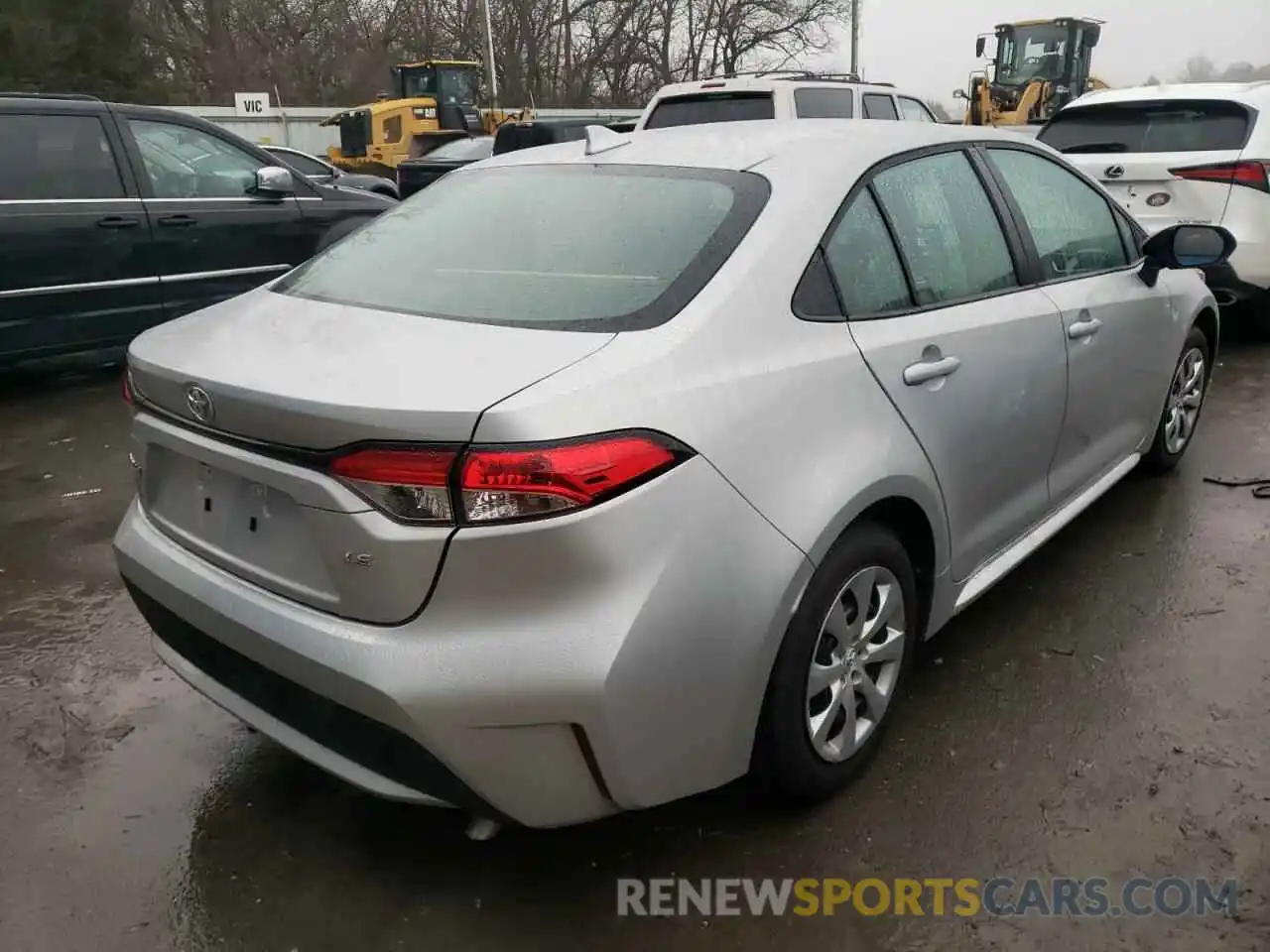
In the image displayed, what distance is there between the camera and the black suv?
18.4ft

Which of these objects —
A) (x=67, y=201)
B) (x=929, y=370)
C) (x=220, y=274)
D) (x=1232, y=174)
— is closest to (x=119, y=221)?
(x=67, y=201)

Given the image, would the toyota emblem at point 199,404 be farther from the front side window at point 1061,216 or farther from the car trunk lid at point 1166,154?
the car trunk lid at point 1166,154

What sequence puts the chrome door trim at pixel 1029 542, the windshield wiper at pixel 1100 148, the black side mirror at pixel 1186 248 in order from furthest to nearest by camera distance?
1. the windshield wiper at pixel 1100 148
2. the black side mirror at pixel 1186 248
3. the chrome door trim at pixel 1029 542

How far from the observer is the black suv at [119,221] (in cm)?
559

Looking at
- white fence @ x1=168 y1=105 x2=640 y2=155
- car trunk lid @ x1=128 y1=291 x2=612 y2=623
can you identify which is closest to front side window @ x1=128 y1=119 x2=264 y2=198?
car trunk lid @ x1=128 y1=291 x2=612 y2=623

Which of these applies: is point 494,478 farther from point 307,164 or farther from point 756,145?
point 307,164

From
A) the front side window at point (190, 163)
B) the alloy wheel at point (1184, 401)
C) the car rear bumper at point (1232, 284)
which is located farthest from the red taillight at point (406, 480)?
the car rear bumper at point (1232, 284)

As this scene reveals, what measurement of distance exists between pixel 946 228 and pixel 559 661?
177cm

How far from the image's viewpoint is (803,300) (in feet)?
7.43

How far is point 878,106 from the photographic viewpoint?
10.2 metres

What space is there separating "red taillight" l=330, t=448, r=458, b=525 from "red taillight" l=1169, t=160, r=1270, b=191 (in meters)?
5.98

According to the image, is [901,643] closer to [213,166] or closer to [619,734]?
[619,734]

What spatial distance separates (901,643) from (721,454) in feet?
3.01

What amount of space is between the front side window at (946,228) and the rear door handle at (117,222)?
4.88 meters
